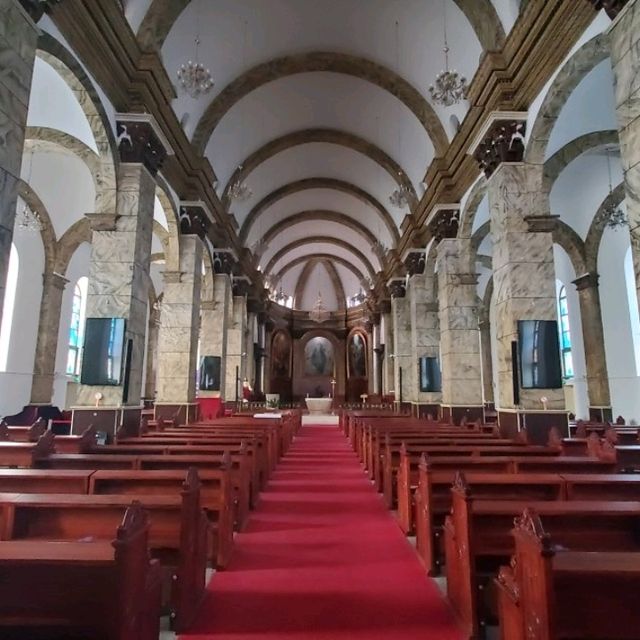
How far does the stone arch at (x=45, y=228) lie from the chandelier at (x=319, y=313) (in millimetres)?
17939

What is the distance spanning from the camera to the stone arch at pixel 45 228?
13367mm

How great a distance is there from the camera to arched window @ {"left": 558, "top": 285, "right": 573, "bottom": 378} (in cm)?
1631

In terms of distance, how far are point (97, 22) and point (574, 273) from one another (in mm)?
14403

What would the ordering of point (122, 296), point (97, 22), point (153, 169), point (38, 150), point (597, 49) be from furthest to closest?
1. point (38, 150)
2. point (153, 169)
3. point (122, 296)
4. point (97, 22)
5. point (597, 49)

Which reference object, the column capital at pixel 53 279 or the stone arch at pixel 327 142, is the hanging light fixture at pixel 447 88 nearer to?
the stone arch at pixel 327 142

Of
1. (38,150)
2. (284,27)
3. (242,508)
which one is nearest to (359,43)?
(284,27)

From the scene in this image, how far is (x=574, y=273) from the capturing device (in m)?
15.3

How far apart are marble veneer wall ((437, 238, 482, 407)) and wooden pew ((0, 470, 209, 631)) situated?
31.8 feet

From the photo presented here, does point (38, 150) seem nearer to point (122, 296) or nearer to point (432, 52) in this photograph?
point (122, 296)

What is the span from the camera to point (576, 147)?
10.5 metres

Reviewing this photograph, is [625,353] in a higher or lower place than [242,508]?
higher

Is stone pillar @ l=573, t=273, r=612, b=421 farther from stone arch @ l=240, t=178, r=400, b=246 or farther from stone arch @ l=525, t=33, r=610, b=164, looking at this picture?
stone arch @ l=525, t=33, r=610, b=164

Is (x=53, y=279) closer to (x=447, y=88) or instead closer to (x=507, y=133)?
(x=447, y=88)

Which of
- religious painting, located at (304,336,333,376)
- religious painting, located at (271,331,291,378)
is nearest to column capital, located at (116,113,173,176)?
religious painting, located at (271,331,291,378)
